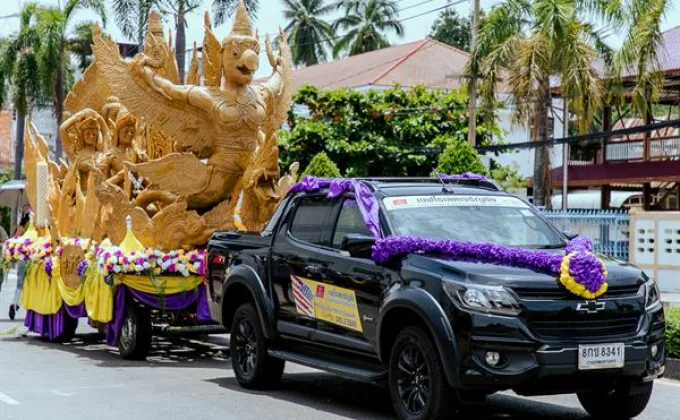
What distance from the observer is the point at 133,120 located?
14.7m

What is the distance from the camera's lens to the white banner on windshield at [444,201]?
9125mm

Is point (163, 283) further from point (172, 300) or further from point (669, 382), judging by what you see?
point (669, 382)

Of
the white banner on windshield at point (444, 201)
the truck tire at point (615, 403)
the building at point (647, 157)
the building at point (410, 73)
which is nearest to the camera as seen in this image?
the truck tire at point (615, 403)

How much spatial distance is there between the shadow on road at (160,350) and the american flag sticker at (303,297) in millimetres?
2893

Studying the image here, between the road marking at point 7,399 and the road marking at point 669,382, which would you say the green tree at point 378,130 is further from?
the road marking at point 7,399

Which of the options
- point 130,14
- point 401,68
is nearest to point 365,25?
point 401,68

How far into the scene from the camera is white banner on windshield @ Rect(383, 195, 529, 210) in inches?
359

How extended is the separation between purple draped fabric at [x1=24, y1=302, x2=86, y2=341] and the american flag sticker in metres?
5.12

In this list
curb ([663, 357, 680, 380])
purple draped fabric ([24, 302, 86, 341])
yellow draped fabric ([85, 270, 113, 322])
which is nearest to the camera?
curb ([663, 357, 680, 380])

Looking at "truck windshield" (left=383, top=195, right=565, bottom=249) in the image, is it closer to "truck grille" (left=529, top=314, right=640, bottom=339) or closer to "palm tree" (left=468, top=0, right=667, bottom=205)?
"truck grille" (left=529, top=314, right=640, bottom=339)

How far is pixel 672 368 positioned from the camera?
11625 mm

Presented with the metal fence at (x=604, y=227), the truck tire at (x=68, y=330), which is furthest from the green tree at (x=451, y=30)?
the truck tire at (x=68, y=330)

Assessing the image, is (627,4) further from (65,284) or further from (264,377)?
(264,377)

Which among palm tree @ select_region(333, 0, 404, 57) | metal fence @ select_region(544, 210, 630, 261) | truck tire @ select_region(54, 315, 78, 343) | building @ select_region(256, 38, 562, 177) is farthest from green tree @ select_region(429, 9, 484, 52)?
truck tire @ select_region(54, 315, 78, 343)
